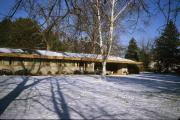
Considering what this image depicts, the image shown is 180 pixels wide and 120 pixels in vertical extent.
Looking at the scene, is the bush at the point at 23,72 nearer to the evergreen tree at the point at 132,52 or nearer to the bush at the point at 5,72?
the bush at the point at 5,72

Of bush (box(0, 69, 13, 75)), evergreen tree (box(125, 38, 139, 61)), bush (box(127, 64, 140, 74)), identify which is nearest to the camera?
bush (box(0, 69, 13, 75))

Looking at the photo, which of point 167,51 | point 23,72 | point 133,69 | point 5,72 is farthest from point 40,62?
point 167,51

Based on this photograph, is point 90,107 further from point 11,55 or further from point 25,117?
point 11,55

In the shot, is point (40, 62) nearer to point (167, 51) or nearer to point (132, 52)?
point (167, 51)

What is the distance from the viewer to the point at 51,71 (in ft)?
89.2

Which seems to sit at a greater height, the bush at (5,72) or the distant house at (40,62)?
the distant house at (40,62)

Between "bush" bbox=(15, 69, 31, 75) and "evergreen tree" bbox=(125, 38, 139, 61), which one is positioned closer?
"bush" bbox=(15, 69, 31, 75)

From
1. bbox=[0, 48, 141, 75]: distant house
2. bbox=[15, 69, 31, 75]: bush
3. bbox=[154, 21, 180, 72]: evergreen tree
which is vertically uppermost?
bbox=[154, 21, 180, 72]: evergreen tree

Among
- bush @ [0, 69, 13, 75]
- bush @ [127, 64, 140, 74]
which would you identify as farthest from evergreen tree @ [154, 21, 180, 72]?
bush @ [0, 69, 13, 75]

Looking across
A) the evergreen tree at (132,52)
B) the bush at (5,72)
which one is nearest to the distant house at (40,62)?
the bush at (5,72)

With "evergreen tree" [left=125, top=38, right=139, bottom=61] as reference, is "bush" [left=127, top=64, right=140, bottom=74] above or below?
below

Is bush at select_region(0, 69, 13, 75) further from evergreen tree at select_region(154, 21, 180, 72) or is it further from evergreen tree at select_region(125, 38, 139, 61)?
evergreen tree at select_region(125, 38, 139, 61)

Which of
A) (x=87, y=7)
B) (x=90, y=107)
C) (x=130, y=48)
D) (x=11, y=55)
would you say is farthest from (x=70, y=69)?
(x=130, y=48)

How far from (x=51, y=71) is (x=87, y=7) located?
22575mm
